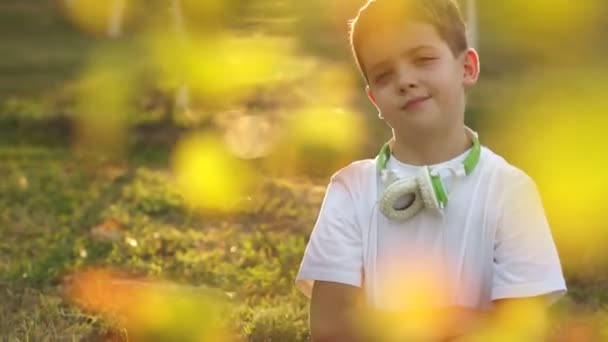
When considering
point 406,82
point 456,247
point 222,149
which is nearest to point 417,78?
point 406,82

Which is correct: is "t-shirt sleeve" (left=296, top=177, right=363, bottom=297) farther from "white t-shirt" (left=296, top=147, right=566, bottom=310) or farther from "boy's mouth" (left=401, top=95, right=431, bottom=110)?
"boy's mouth" (left=401, top=95, right=431, bottom=110)

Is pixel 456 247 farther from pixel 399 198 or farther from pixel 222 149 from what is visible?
pixel 222 149

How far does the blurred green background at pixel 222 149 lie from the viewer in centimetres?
407

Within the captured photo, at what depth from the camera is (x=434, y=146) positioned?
2596mm

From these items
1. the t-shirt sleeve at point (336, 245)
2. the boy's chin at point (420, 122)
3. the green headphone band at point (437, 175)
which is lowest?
the t-shirt sleeve at point (336, 245)

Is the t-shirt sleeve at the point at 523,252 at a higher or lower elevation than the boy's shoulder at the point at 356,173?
lower

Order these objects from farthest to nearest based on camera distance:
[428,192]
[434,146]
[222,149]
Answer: [222,149]
[434,146]
[428,192]

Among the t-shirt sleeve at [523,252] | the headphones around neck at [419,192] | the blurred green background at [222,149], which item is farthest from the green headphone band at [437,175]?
the blurred green background at [222,149]

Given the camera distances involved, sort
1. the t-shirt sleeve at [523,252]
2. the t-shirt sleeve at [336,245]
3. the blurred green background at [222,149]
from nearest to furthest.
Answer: the t-shirt sleeve at [523,252] < the t-shirt sleeve at [336,245] < the blurred green background at [222,149]

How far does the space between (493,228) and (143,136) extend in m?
4.57

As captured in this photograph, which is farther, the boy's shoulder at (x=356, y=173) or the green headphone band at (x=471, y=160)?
the boy's shoulder at (x=356, y=173)

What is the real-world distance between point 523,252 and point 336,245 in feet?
1.39

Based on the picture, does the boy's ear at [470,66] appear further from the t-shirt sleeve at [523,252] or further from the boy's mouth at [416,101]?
the t-shirt sleeve at [523,252]

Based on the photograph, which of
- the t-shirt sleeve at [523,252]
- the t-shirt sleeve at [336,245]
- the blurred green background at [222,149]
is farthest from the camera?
the blurred green background at [222,149]
